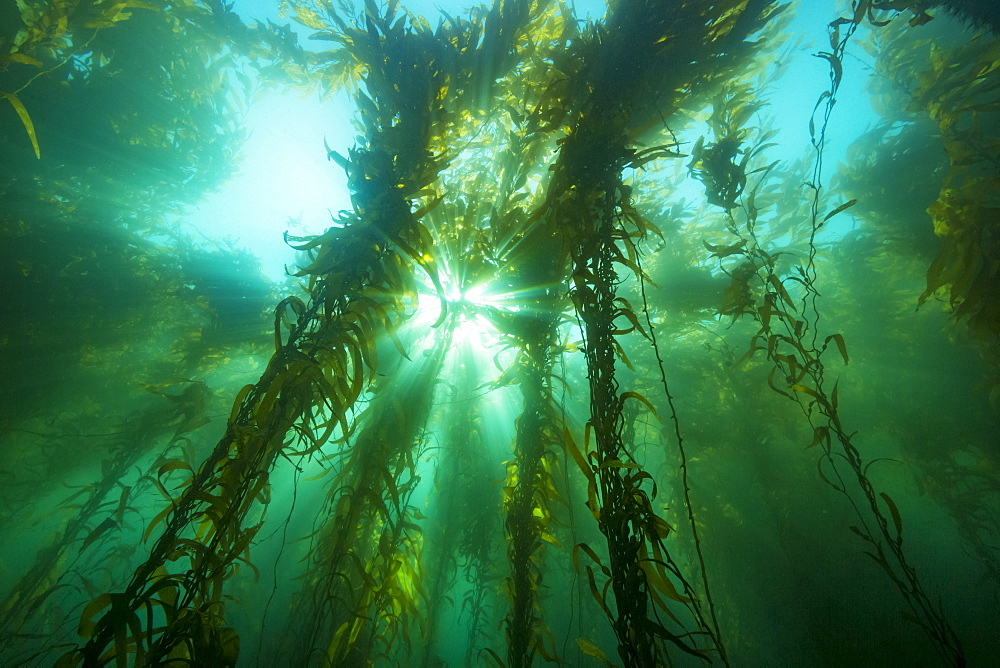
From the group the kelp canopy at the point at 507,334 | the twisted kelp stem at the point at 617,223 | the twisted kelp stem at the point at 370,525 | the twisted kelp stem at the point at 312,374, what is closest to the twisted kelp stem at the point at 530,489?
the kelp canopy at the point at 507,334

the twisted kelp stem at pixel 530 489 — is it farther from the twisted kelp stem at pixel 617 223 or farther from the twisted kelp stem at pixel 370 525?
the twisted kelp stem at pixel 370 525

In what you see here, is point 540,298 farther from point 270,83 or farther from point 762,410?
point 762,410

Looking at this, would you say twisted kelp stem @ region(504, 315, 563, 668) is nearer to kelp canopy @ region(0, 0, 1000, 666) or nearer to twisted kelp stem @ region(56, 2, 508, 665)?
kelp canopy @ region(0, 0, 1000, 666)

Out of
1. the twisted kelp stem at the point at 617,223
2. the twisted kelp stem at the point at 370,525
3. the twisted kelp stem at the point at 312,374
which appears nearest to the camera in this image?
the twisted kelp stem at the point at 312,374

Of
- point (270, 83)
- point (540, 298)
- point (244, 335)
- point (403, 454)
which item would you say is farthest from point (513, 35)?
point (244, 335)

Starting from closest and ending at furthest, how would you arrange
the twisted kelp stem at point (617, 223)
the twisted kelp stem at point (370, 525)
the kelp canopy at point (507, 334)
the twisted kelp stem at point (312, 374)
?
the twisted kelp stem at point (312, 374)
the twisted kelp stem at point (617, 223)
the kelp canopy at point (507, 334)
the twisted kelp stem at point (370, 525)

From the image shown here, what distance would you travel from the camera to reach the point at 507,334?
2602 mm

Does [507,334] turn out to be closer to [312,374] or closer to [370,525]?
[312,374]

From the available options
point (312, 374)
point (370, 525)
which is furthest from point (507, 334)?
point (370, 525)

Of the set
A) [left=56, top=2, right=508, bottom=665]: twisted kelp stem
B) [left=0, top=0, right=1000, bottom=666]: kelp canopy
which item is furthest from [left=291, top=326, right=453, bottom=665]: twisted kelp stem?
[left=56, top=2, right=508, bottom=665]: twisted kelp stem

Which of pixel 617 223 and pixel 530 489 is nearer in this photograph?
pixel 617 223

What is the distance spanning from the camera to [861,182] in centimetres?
709

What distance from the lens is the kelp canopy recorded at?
1556 mm

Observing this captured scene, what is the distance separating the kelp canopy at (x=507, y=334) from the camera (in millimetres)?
1556
